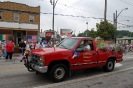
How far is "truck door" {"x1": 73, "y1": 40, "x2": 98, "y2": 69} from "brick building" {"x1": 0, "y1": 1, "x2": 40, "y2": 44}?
74.5 feet

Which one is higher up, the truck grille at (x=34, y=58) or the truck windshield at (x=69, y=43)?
the truck windshield at (x=69, y=43)

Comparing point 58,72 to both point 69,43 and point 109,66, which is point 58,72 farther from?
point 109,66

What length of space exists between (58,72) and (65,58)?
0.61m

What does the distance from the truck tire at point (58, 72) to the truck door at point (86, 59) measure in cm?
55

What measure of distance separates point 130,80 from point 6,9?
2459cm

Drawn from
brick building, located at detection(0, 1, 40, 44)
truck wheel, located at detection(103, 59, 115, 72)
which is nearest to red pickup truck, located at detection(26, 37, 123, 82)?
truck wheel, located at detection(103, 59, 115, 72)

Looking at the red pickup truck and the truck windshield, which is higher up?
the truck windshield

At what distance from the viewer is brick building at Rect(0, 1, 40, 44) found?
26.2 m

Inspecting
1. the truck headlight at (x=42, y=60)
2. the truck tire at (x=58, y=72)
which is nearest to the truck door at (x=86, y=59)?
the truck tire at (x=58, y=72)

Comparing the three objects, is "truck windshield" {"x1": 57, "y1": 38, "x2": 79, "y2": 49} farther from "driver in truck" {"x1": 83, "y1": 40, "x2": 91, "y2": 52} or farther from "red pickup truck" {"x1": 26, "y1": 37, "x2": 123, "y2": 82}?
"driver in truck" {"x1": 83, "y1": 40, "x2": 91, "y2": 52}

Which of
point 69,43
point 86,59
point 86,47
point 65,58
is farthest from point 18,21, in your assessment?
point 65,58

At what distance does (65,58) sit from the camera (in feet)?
19.3

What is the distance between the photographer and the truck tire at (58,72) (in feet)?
18.7

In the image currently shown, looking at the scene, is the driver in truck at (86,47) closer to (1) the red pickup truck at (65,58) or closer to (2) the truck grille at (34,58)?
(1) the red pickup truck at (65,58)
